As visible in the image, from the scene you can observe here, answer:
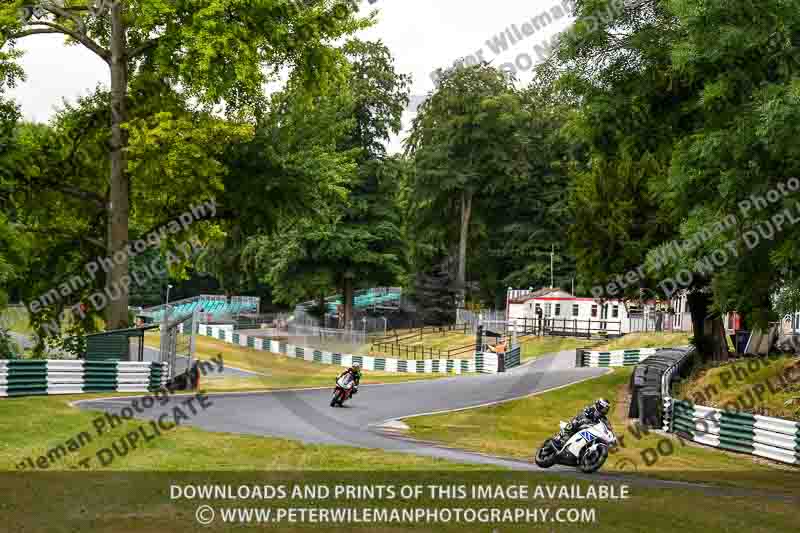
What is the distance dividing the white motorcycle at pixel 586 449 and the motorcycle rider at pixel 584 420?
78 millimetres

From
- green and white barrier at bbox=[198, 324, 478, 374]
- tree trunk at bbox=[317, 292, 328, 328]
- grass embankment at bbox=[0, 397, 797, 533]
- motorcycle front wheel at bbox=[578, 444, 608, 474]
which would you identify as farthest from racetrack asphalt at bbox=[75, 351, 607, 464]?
tree trunk at bbox=[317, 292, 328, 328]

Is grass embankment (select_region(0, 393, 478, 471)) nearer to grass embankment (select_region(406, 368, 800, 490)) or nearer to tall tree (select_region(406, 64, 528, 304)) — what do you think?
grass embankment (select_region(406, 368, 800, 490))

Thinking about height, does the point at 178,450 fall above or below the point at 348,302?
below

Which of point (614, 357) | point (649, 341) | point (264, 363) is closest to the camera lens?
point (614, 357)

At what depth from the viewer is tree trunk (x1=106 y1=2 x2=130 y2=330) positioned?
27.8 m

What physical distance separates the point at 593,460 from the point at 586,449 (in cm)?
22

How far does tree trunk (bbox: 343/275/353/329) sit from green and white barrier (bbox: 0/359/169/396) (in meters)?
40.5

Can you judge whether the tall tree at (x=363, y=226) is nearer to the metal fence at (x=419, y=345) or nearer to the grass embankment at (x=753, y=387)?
the metal fence at (x=419, y=345)

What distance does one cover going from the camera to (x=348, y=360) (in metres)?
58.3

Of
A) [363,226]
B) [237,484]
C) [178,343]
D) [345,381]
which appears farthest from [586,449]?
[363,226]

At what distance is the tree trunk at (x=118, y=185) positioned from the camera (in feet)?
91.1

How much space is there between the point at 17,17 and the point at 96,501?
17278mm

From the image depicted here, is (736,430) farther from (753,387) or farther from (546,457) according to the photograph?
(546,457)

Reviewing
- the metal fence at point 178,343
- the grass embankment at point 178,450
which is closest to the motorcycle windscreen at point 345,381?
the metal fence at point 178,343
